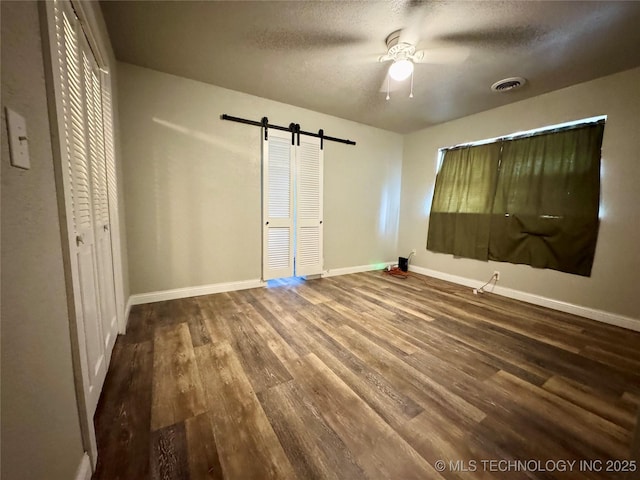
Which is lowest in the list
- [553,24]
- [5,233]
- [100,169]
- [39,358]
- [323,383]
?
[323,383]

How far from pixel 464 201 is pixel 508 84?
147cm

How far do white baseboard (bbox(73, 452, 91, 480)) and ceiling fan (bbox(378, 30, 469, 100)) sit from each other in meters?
2.95

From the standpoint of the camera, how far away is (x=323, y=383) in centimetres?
147

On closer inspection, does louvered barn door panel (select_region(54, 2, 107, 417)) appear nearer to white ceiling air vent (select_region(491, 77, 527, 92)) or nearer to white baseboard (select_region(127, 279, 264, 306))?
white baseboard (select_region(127, 279, 264, 306))

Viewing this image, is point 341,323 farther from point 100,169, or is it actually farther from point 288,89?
point 288,89

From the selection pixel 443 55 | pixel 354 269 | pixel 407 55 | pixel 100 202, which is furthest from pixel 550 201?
pixel 100 202

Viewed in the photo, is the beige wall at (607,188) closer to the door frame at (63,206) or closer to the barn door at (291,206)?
the barn door at (291,206)

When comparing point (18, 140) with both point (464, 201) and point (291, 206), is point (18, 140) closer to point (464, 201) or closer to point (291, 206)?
point (291, 206)

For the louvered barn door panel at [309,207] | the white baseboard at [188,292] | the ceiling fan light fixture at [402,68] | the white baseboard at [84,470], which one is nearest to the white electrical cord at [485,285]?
the louvered barn door panel at [309,207]

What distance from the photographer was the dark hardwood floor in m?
1.02

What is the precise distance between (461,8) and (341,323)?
2596 millimetres

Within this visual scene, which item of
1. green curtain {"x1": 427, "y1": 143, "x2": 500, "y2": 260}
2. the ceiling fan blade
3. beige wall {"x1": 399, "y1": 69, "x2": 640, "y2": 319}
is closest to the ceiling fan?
the ceiling fan blade

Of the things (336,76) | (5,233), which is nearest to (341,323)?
(5,233)

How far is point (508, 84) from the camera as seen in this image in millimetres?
2557
